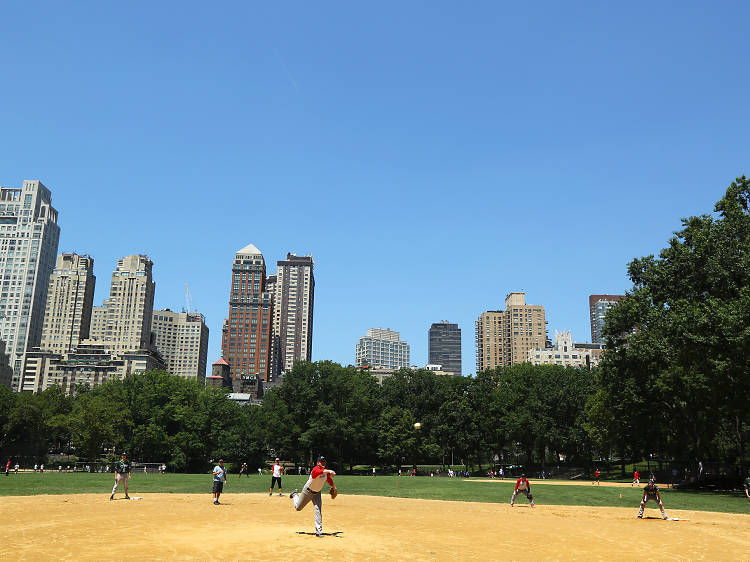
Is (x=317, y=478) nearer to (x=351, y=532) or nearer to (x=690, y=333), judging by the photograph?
(x=351, y=532)

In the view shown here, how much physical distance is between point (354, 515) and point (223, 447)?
61.2m

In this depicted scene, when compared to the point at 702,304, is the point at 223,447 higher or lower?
lower

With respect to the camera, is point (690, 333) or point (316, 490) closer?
point (316, 490)

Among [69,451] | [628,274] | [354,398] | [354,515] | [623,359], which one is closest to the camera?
[354,515]

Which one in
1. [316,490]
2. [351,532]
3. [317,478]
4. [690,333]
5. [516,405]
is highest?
[690,333]

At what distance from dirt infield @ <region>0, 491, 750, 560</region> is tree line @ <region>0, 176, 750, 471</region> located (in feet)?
68.3

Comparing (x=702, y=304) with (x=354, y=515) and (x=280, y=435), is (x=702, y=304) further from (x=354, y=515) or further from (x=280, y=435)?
(x=280, y=435)

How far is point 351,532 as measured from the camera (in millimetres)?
20594

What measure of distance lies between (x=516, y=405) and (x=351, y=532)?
8072cm

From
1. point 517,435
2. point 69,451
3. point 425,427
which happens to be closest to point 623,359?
point 517,435

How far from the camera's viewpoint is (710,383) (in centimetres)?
4431

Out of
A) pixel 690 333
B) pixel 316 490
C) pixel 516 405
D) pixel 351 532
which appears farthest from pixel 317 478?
pixel 516 405

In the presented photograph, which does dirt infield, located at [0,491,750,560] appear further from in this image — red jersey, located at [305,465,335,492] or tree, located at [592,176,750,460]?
tree, located at [592,176,750,460]

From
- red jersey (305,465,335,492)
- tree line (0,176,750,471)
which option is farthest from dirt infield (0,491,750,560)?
tree line (0,176,750,471)
